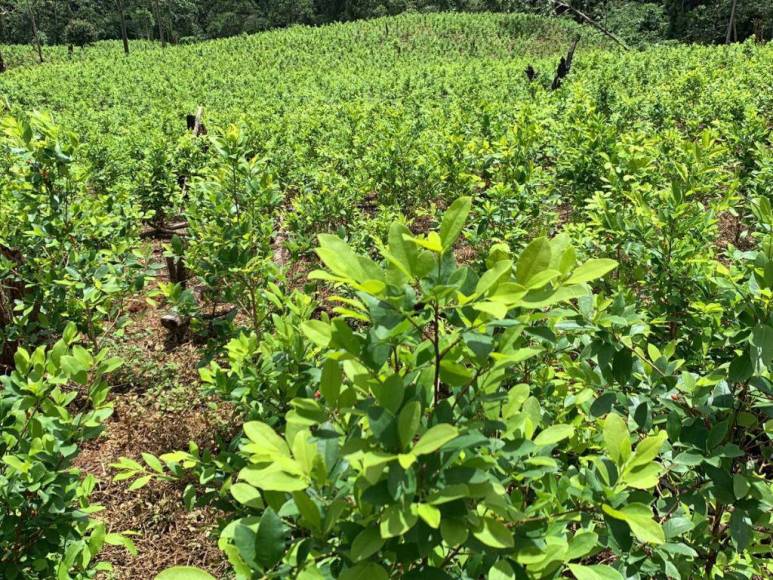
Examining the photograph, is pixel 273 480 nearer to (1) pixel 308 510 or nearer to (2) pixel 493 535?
(1) pixel 308 510

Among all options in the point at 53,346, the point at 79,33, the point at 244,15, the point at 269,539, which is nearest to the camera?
the point at 269,539

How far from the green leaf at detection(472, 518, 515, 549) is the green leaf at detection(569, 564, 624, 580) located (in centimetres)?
17

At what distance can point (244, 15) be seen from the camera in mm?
58688

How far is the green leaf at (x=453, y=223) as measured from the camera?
785 mm

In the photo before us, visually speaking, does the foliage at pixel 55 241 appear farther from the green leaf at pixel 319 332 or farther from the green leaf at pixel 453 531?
the green leaf at pixel 453 531

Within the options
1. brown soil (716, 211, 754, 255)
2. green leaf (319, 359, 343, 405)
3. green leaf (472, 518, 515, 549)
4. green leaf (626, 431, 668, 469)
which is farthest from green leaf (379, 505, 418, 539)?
brown soil (716, 211, 754, 255)

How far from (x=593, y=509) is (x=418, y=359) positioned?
0.46 meters

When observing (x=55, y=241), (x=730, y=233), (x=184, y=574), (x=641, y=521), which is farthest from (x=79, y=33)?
(x=641, y=521)

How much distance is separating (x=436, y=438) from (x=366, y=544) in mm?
185

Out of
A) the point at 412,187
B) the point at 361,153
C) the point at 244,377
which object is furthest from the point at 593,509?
the point at 361,153

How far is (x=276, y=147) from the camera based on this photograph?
269 inches

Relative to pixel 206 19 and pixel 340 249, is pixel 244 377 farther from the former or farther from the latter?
pixel 206 19

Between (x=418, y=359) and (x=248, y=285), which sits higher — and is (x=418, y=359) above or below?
above

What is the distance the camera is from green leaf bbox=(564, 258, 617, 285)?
786 millimetres
